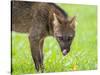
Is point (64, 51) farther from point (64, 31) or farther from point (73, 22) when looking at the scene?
point (73, 22)

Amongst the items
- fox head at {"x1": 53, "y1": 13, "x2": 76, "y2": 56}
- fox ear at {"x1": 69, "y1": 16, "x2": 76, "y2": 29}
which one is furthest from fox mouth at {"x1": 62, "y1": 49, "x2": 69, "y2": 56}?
fox ear at {"x1": 69, "y1": 16, "x2": 76, "y2": 29}

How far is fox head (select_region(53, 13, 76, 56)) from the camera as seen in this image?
8.05 feet

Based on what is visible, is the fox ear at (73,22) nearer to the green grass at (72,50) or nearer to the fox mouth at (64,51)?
the green grass at (72,50)

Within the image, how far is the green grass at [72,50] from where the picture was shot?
2320 millimetres

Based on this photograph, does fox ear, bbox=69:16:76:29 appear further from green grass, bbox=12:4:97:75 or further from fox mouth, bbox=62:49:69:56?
fox mouth, bbox=62:49:69:56

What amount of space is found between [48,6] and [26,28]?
324 mm

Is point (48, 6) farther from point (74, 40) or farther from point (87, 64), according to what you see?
point (87, 64)

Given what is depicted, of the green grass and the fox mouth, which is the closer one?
the green grass

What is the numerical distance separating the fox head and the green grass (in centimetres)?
5

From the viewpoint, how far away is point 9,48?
2297mm

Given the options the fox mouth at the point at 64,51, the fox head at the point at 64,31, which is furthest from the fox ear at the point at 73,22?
the fox mouth at the point at 64,51

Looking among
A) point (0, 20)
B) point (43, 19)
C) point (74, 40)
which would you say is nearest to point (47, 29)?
point (43, 19)

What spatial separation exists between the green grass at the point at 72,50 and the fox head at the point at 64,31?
0.16 feet

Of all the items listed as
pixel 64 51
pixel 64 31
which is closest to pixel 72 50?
pixel 64 51
